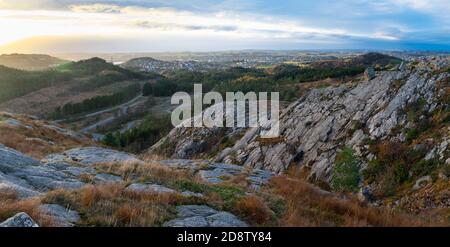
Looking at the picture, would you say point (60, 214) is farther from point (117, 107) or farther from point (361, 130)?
point (117, 107)

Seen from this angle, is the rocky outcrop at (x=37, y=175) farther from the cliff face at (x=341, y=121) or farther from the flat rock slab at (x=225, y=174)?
the cliff face at (x=341, y=121)

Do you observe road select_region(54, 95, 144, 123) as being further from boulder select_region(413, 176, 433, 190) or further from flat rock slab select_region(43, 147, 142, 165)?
boulder select_region(413, 176, 433, 190)

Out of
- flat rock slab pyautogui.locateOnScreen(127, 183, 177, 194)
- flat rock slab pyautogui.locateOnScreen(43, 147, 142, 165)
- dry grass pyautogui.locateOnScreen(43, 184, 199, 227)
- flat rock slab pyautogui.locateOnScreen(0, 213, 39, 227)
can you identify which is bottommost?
flat rock slab pyautogui.locateOnScreen(43, 147, 142, 165)

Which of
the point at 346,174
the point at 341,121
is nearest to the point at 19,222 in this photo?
the point at 346,174

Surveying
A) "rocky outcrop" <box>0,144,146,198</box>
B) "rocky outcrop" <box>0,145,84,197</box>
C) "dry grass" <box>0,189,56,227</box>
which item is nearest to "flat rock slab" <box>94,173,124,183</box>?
"rocky outcrop" <box>0,144,146,198</box>

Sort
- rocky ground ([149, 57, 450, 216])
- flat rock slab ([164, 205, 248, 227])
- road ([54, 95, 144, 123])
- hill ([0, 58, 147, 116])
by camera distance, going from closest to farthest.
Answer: flat rock slab ([164, 205, 248, 227]) → rocky ground ([149, 57, 450, 216]) → road ([54, 95, 144, 123]) → hill ([0, 58, 147, 116])

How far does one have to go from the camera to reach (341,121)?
42125 mm

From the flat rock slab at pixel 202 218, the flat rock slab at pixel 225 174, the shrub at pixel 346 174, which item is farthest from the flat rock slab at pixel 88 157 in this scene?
the shrub at pixel 346 174

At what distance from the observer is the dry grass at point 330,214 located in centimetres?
942

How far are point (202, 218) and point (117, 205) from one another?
204 centimetres

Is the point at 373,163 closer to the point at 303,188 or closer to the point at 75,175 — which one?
the point at 303,188

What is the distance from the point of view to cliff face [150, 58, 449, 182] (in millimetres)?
35625

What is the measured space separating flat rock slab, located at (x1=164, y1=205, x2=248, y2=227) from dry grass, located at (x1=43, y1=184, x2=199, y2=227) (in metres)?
0.25
